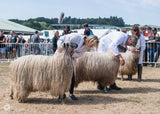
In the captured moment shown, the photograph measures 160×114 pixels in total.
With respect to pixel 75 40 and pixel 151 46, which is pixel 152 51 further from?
Result: pixel 75 40

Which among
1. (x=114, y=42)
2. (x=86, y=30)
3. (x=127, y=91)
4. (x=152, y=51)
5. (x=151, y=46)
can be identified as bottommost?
(x=127, y=91)

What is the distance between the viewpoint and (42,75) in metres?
6.01

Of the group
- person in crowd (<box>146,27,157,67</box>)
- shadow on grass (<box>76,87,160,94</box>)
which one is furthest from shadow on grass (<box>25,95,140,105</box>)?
person in crowd (<box>146,27,157,67</box>)

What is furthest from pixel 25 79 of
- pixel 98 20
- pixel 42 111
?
pixel 98 20

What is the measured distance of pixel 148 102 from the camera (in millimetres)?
6348

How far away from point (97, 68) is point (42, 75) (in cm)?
208

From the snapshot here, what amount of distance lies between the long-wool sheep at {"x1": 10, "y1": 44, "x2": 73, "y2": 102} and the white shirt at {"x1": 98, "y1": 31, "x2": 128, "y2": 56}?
1.72 metres

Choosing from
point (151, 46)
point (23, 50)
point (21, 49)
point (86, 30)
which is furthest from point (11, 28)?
point (86, 30)

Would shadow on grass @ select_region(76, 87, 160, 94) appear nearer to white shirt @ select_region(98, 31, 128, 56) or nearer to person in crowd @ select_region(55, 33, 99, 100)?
person in crowd @ select_region(55, 33, 99, 100)

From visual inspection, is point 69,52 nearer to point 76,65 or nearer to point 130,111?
point 76,65

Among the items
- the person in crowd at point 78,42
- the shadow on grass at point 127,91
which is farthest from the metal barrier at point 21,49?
the person in crowd at point 78,42

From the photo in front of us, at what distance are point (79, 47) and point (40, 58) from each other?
1106mm

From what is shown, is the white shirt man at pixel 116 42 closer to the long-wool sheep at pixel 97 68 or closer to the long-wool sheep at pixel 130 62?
the long-wool sheep at pixel 97 68

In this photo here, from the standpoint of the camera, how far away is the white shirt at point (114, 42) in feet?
23.5
